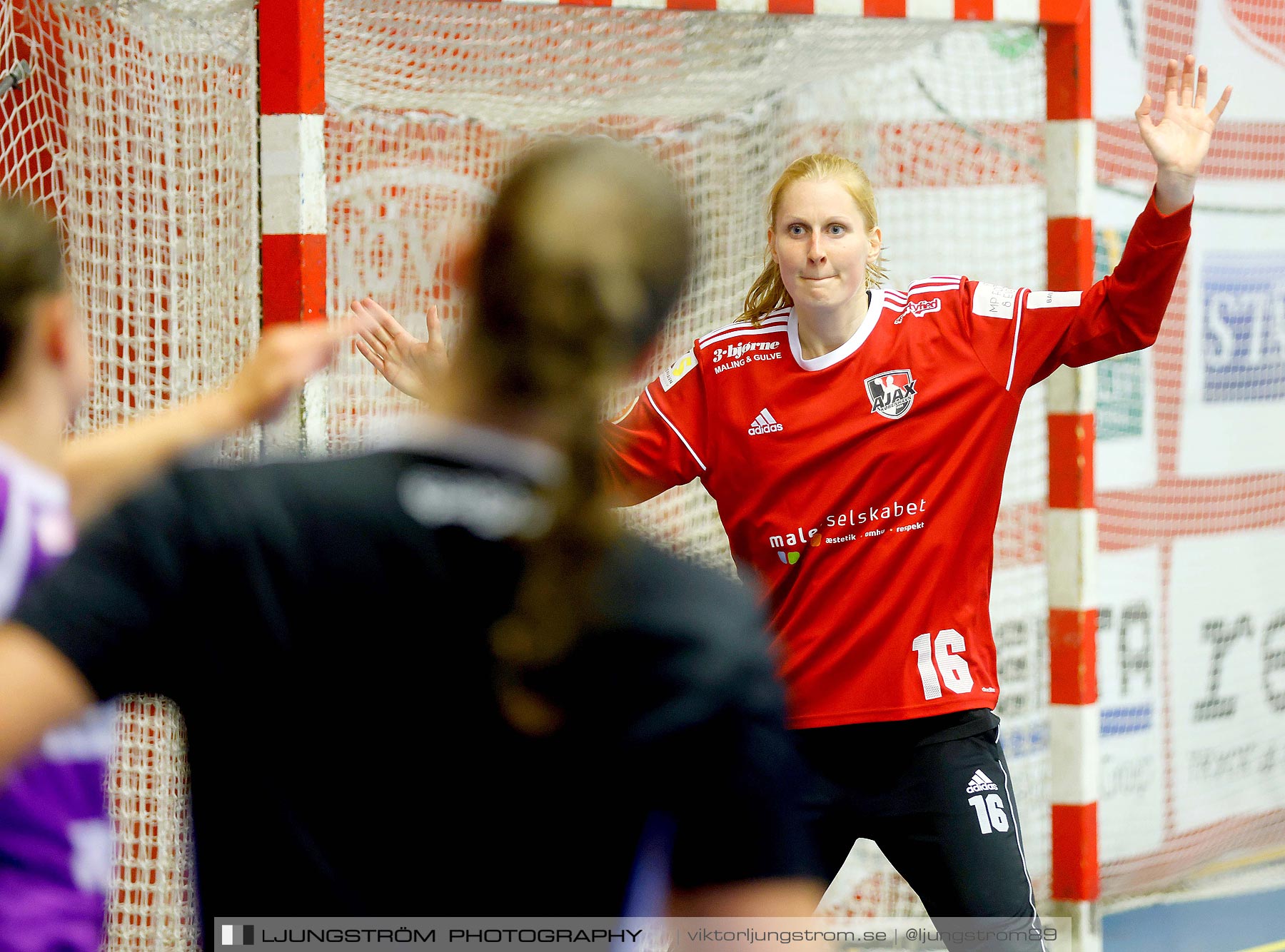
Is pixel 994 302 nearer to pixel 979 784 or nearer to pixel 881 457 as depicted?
pixel 881 457

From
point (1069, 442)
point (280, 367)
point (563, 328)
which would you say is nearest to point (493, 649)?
point (563, 328)

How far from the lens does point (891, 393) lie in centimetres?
295

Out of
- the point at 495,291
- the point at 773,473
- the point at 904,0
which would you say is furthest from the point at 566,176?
the point at 904,0

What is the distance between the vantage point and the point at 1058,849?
13.0 feet

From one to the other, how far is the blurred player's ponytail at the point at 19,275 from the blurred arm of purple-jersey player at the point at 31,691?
1.50 feet

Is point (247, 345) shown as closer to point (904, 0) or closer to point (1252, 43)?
point (904, 0)

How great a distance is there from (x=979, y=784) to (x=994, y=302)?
0.97m

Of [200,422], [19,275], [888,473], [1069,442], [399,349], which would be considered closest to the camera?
[19,275]

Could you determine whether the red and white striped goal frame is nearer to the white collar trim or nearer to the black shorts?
the white collar trim

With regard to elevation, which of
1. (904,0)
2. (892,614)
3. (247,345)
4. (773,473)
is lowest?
(892,614)

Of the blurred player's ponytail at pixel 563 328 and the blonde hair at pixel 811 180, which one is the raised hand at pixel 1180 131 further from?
the blurred player's ponytail at pixel 563 328

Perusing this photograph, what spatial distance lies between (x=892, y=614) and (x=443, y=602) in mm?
1910

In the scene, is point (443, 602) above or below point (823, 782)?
above

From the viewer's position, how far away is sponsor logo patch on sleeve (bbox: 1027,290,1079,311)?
2.98 metres
